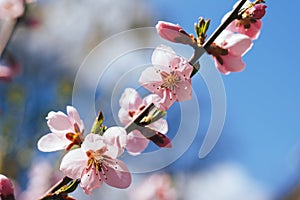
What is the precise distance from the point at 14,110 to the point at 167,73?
303 centimetres

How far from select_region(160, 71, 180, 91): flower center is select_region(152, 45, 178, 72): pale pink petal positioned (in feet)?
0.04

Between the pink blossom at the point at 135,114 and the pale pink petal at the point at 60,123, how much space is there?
0.13 metres

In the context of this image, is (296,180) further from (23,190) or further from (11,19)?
(11,19)

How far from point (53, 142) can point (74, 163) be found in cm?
11

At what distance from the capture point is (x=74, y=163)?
35.5 inches

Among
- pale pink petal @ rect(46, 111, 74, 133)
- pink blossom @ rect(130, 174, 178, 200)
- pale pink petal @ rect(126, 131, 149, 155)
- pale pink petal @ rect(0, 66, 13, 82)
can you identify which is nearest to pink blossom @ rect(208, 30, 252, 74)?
pale pink petal @ rect(126, 131, 149, 155)

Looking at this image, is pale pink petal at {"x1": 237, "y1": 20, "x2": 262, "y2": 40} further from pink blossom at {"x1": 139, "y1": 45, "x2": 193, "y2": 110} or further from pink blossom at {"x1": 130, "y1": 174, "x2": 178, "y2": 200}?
pink blossom at {"x1": 130, "y1": 174, "x2": 178, "y2": 200}

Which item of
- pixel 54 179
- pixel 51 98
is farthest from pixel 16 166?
pixel 51 98

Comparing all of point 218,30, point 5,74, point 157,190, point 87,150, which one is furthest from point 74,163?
point 157,190

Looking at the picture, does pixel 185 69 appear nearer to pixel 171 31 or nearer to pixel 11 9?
pixel 171 31

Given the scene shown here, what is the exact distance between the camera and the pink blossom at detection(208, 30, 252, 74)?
1009mm

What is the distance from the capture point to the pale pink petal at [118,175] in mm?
934

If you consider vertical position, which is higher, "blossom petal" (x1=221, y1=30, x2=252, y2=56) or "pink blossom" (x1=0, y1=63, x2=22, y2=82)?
"pink blossom" (x1=0, y1=63, x2=22, y2=82)

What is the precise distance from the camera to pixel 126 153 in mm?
1076
